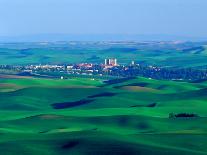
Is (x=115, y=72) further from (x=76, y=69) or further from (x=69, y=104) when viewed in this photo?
(x=69, y=104)

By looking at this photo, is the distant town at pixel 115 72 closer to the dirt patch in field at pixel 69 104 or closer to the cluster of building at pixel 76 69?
the cluster of building at pixel 76 69

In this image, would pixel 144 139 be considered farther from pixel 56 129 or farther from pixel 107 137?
pixel 56 129

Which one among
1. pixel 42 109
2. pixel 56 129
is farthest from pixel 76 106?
pixel 56 129

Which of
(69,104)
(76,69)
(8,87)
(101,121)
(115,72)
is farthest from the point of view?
(76,69)

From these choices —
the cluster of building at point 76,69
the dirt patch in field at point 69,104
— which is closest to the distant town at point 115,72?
the cluster of building at point 76,69

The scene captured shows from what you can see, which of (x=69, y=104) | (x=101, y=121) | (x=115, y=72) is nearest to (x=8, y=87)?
(x=69, y=104)

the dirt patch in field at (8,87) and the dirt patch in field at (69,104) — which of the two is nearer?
the dirt patch in field at (69,104)

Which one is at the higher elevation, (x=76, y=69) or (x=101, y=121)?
(x=76, y=69)

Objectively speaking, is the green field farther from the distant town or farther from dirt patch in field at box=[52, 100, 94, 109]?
the distant town

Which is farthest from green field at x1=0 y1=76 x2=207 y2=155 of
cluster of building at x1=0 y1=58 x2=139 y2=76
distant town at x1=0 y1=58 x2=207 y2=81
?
cluster of building at x1=0 y1=58 x2=139 y2=76
